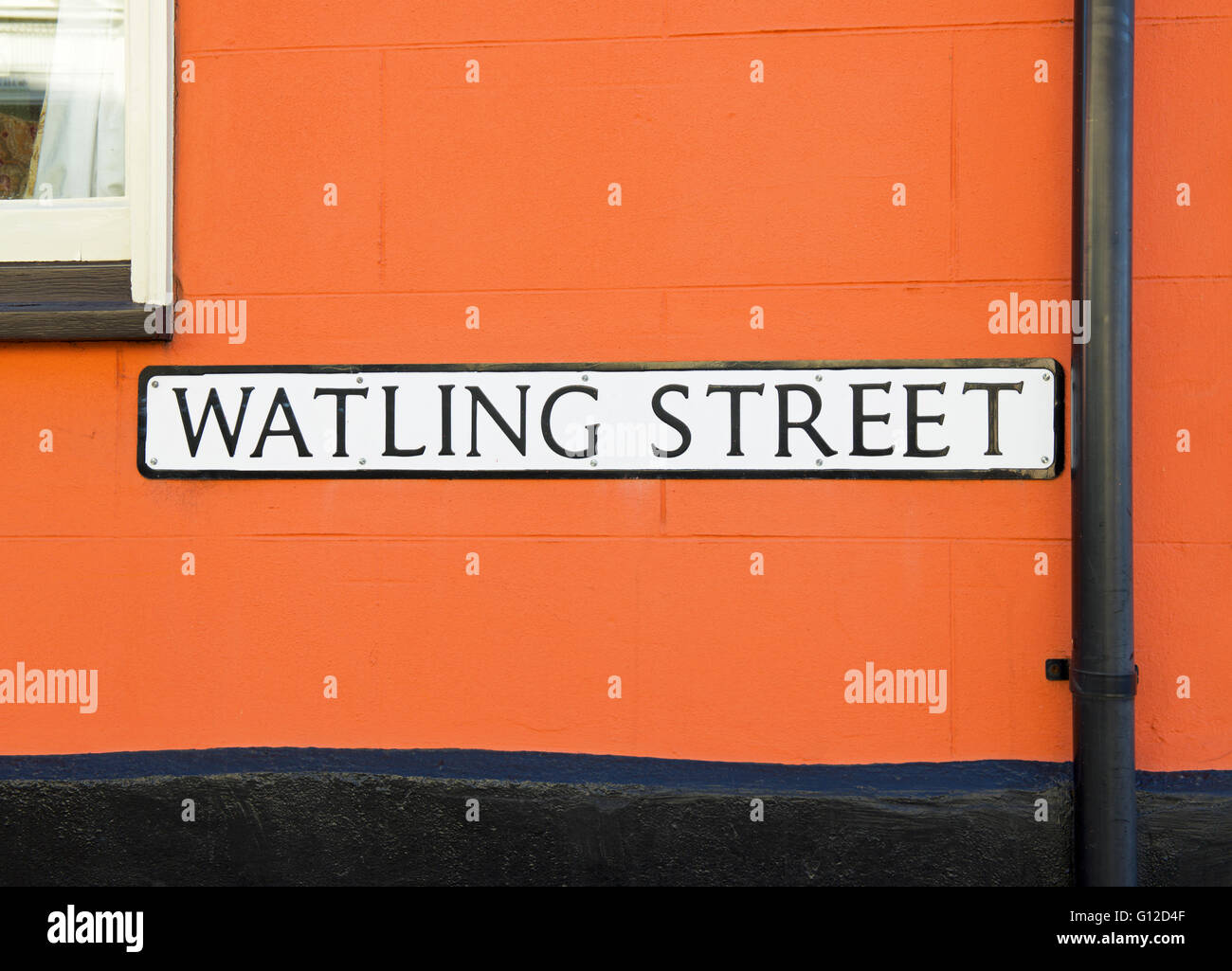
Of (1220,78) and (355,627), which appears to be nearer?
(1220,78)

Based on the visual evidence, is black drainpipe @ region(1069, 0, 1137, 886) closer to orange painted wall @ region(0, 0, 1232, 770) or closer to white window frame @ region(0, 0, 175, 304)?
orange painted wall @ region(0, 0, 1232, 770)

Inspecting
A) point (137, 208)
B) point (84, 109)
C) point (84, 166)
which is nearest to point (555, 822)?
point (137, 208)

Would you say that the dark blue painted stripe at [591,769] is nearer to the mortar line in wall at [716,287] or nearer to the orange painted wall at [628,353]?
the orange painted wall at [628,353]

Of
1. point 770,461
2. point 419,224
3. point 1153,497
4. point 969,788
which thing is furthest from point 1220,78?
point 419,224

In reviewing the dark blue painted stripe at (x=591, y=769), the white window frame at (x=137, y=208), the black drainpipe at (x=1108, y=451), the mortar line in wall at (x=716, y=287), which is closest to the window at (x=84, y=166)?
the white window frame at (x=137, y=208)

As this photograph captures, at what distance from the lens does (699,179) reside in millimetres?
2412

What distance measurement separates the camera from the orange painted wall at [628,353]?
7.64 feet

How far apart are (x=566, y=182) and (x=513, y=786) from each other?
167cm

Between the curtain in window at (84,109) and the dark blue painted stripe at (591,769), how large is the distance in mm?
1651

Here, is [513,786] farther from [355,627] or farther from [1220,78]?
[1220,78]

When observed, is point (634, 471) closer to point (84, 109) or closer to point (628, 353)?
point (628, 353)

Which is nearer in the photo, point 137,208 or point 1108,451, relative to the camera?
point 1108,451

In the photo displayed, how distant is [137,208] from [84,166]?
0.27m

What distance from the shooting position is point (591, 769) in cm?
240
